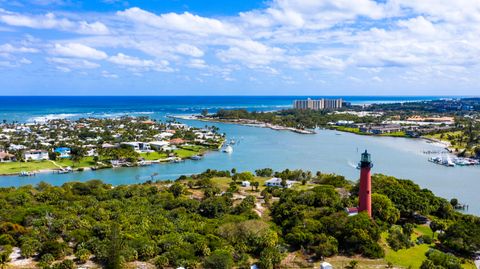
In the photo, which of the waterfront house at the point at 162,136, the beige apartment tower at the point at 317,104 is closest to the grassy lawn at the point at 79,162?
the waterfront house at the point at 162,136

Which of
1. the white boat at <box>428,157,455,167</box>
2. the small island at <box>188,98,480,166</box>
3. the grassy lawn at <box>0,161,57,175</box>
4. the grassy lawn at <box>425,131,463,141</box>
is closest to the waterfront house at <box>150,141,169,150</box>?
the grassy lawn at <box>0,161,57,175</box>

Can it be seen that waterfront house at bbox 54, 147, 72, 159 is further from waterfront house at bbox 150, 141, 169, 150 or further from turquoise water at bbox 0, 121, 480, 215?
waterfront house at bbox 150, 141, 169, 150

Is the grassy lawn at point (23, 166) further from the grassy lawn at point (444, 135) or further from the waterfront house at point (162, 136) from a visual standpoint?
the grassy lawn at point (444, 135)

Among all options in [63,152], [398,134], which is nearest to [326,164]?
[63,152]

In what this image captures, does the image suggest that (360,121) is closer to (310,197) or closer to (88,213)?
(310,197)

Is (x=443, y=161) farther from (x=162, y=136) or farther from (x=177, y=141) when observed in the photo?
(x=162, y=136)

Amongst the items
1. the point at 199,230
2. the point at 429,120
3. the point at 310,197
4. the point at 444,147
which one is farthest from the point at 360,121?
the point at 199,230
